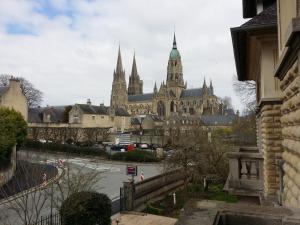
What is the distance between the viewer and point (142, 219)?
60.6ft

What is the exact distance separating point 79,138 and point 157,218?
52.1 meters

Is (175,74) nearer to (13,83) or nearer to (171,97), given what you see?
(171,97)

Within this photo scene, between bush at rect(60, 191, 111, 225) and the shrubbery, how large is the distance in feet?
56.2

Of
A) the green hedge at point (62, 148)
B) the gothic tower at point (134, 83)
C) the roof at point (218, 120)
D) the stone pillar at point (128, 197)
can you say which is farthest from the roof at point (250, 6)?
the gothic tower at point (134, 83)

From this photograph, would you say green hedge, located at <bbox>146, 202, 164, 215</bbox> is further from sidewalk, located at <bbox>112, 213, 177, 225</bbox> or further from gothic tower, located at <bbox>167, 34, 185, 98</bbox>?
gothic tower, located at <bbox>167, 34, 185, 98</bbox>

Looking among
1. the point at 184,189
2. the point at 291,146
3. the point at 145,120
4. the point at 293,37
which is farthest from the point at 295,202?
the point at 145,120

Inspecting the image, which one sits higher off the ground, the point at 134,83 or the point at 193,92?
the point at 134,83

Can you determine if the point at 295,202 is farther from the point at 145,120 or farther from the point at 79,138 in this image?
the point at 145,120

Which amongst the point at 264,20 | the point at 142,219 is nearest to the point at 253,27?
the point at 264,20

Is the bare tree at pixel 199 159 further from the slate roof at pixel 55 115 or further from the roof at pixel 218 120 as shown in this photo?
the roof at pixel 218 120

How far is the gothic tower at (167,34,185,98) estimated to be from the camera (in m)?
140

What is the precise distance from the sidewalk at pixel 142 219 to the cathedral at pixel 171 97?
348 feet

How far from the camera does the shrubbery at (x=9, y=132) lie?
94.6ft

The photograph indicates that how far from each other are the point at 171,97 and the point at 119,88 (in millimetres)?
23899
